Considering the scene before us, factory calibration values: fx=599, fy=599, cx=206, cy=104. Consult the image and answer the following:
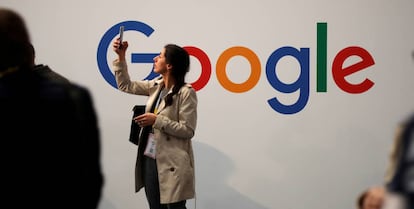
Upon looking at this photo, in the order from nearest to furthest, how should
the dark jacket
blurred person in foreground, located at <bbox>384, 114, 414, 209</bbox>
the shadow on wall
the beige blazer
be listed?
blurred person in foreground, located at <bbox>384, 114, 414, 209</bbox> < the dark jacket < the beige blazer < the shadow on wall

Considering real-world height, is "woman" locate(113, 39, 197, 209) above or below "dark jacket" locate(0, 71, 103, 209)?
below

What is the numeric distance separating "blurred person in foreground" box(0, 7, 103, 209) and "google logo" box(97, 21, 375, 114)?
304cm

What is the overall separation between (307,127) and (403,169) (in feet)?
11.1

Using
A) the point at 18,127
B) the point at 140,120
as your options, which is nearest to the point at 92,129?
the point at 18,127

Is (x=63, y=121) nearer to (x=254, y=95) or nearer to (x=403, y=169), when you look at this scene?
(x=403, y=169)

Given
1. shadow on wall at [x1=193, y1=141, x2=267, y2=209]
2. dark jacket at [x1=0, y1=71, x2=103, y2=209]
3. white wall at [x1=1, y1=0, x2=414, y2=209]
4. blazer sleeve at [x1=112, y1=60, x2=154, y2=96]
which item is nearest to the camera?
dark jacket at [x1=0, y1=71, x2=103, y2=209]

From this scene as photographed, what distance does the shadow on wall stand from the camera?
4.73 meters

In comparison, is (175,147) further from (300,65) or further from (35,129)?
(35,129)

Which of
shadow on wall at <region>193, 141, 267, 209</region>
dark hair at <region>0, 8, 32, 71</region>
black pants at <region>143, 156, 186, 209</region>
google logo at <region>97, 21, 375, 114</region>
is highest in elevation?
dark hair at <region>0, 8, 32, 71</region>

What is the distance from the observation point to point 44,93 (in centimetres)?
163

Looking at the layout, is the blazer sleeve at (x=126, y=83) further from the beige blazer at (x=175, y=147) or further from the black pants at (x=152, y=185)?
the black pants at (x=152, y=185)

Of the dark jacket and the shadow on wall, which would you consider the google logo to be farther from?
the dark jacket

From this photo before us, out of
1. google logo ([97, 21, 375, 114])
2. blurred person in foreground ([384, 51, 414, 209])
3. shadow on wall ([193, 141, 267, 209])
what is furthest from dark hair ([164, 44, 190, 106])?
blurred person in foreground ([384, 51, 414, 209])

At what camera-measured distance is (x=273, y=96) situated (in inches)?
183
